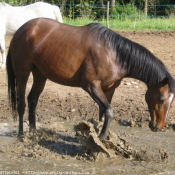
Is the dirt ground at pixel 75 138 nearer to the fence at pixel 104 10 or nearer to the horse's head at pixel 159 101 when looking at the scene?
the horse's head at pixel 159 101

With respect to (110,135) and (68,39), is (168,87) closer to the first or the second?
(110,135)

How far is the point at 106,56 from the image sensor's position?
6.00 metres

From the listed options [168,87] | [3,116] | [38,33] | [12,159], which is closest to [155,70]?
[168,87]

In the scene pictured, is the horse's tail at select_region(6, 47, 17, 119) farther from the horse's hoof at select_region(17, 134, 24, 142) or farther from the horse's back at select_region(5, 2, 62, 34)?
the horse's back at select_region(5, 2, 62, 34)

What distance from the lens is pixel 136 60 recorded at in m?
6.04

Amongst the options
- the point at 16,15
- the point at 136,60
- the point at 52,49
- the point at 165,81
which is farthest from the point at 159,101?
the point at 16,15

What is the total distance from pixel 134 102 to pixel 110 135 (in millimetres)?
2194

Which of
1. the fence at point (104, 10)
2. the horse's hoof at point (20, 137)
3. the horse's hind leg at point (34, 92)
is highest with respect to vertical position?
the horse's hind leg at point (34, 92)

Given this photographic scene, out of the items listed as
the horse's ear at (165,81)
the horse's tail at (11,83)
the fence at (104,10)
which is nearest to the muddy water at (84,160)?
the horse's tail at (11,83)

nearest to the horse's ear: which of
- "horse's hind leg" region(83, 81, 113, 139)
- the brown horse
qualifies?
the brown horse

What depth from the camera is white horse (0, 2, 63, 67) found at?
11.9 m

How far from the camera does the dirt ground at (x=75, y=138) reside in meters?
5.68

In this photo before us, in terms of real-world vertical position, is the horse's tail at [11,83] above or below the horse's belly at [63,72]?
below

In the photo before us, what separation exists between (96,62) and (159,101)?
2.96 feet
